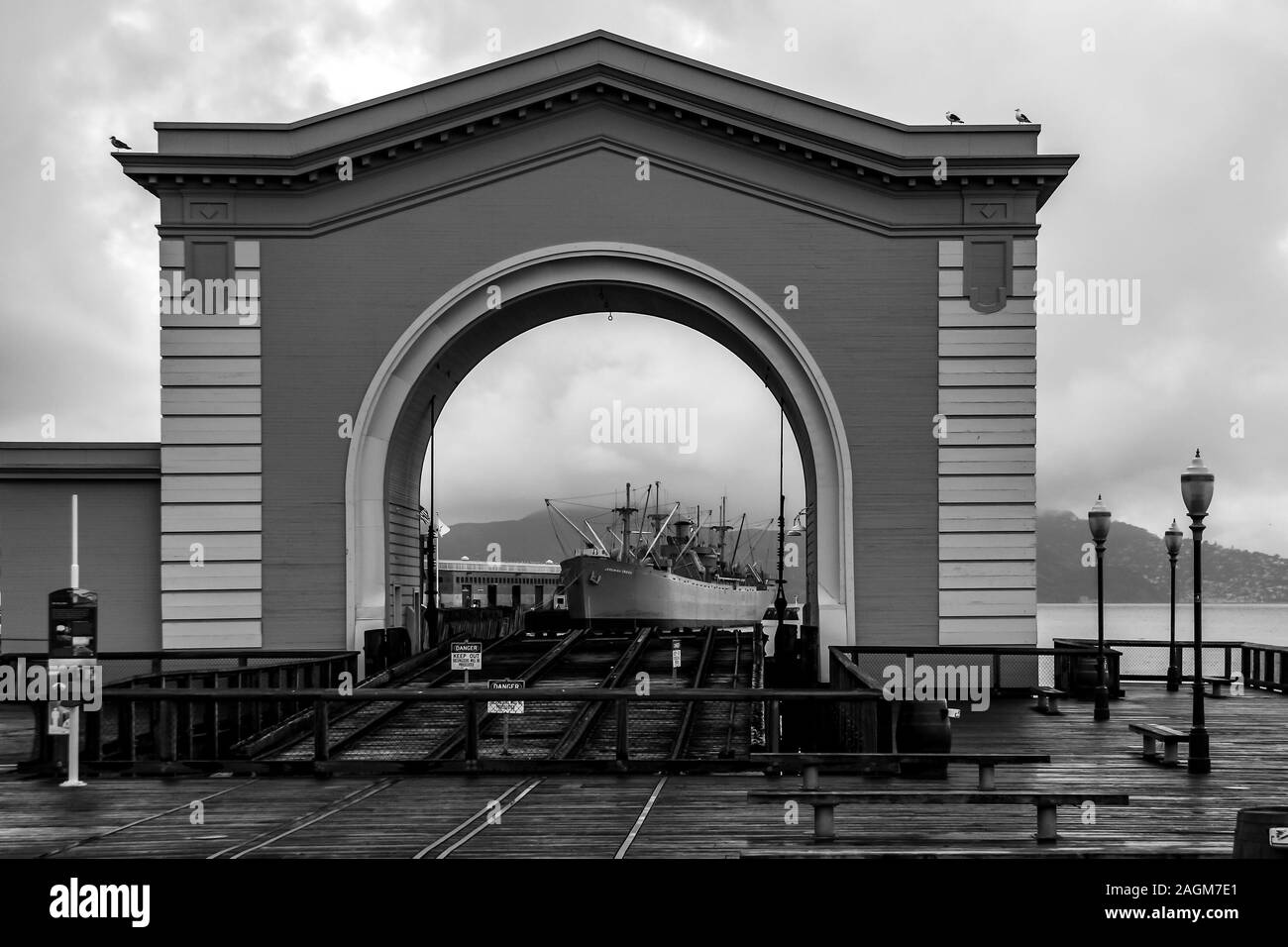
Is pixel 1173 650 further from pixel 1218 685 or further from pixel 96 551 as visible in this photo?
pixel 96 551

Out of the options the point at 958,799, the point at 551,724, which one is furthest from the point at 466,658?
the point at 958,799

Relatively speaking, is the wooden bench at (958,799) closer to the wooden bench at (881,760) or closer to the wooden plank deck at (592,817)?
the wooden plank deck at (592,817)

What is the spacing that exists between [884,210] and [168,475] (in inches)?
562

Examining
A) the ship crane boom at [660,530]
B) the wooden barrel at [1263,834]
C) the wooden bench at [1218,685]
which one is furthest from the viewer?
the ship crane boom at [660,530]

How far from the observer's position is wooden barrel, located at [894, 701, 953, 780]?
14898 millimetres

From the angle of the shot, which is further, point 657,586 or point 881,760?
point 657,586

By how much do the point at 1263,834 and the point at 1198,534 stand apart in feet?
28.7

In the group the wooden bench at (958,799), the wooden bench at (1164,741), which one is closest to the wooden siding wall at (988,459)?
the wooden bench at (1164,741)

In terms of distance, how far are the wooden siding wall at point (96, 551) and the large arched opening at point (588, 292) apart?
3.95 meters

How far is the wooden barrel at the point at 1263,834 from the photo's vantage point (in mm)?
8234

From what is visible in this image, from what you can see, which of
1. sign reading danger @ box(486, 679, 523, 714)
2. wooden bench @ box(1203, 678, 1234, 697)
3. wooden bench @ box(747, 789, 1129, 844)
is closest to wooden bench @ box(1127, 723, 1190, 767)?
wooden bench @ box(747, 789, 1129, 844)

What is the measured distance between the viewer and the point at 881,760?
1436cm

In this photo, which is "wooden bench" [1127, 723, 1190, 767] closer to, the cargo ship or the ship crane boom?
the cargo ship
